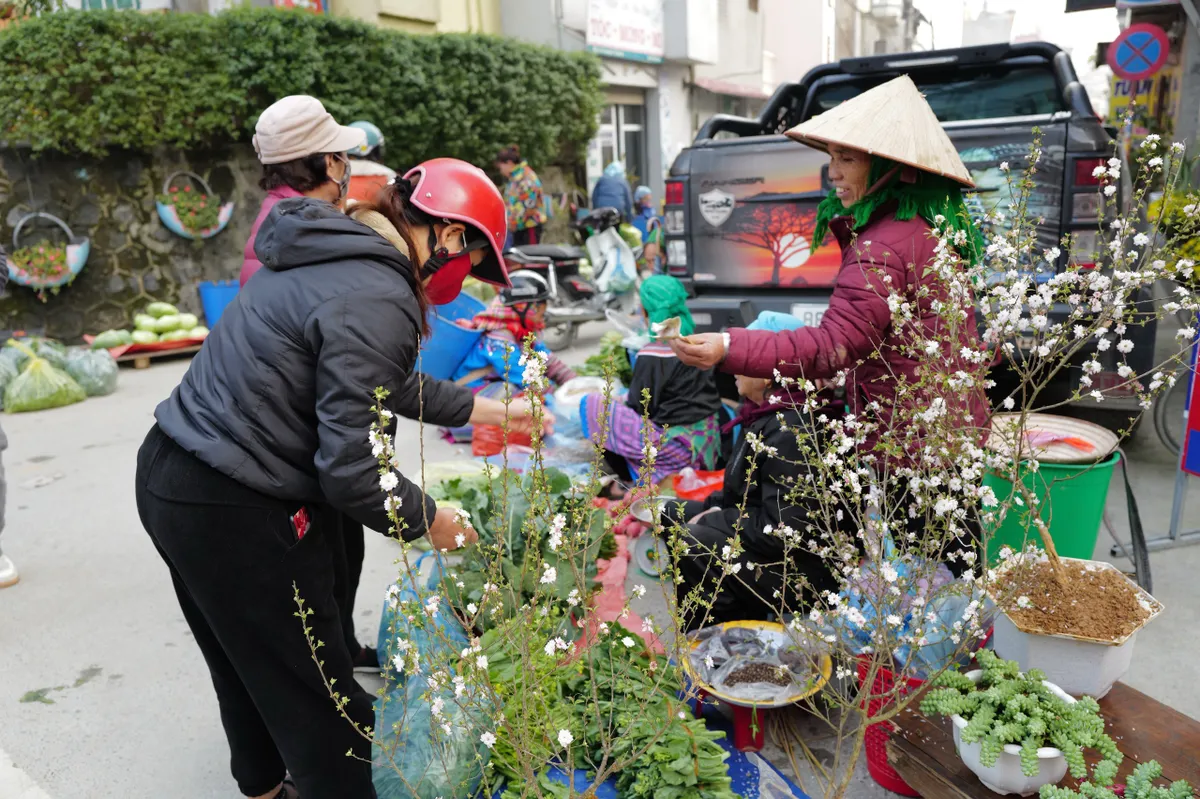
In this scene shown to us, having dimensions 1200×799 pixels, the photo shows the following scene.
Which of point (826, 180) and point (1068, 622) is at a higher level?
point (826, 180)

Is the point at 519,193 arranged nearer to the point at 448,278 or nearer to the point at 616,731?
the point at 448,278

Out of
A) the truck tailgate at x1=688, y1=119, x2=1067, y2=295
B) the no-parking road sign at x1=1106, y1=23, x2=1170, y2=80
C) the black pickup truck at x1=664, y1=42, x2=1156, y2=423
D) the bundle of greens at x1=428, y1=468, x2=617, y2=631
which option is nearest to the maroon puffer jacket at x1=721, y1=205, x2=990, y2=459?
the bundle of greens at x1=428, y1=468, x2=617, y2=631

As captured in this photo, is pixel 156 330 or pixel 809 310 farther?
pixel 156 330

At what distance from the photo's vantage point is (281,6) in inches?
380

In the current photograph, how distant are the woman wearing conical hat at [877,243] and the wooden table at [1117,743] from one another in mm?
740

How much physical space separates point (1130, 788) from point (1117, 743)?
33 centimetres

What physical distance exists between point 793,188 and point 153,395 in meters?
5.65

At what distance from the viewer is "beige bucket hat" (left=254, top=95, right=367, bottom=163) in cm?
303

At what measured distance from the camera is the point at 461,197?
6.75 ft

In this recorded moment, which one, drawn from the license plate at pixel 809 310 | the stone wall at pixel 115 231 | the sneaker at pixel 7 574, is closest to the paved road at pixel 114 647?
the sneaker at pixel 7 574

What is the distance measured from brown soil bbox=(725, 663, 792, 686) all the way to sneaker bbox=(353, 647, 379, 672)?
1.29 m

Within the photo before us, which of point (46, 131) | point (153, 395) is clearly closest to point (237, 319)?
point (153, 395)

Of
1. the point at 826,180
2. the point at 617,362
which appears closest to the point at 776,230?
the point at 826,180

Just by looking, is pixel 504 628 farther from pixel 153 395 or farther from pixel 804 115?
pixel 153 395
